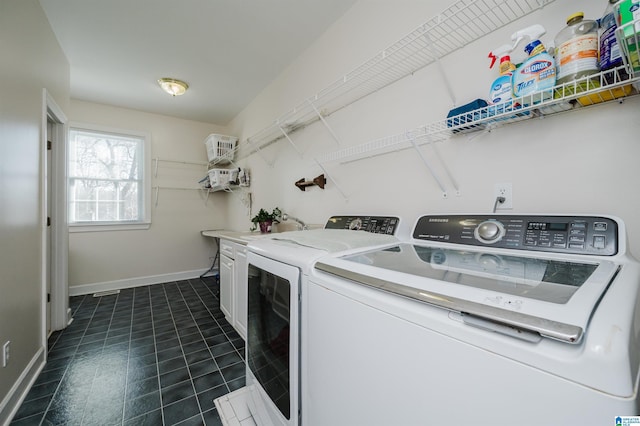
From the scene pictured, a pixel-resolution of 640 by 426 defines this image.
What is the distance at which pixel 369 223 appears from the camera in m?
1.59

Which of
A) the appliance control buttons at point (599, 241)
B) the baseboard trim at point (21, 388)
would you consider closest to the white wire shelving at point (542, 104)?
the appliance control buttons at point (599, 241)

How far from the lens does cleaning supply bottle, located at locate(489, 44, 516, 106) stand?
969 mm

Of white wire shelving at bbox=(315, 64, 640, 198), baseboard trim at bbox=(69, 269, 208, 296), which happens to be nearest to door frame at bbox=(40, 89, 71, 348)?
baseboard trim at bbox=(69, 269, 208, 296)

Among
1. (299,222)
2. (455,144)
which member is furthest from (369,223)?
(299,222)

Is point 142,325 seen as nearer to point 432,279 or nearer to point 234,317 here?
point 234,317

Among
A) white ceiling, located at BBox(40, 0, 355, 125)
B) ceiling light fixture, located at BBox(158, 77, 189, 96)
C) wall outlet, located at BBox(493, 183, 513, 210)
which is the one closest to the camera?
wall outlet, located at BBox(493, 183, 513, 210)

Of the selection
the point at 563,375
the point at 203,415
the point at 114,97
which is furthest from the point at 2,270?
the point at 114,97

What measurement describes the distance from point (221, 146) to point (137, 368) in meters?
3.03

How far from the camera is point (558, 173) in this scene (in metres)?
→ 0.98

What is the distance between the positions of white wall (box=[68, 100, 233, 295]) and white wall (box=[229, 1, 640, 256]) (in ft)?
8.87

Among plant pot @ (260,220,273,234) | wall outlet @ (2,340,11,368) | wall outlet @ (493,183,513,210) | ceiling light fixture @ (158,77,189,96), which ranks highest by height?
ceiling light fixture @ (158,77,189,96)

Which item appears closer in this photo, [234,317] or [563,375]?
[563,375]

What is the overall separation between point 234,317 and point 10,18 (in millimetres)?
2554

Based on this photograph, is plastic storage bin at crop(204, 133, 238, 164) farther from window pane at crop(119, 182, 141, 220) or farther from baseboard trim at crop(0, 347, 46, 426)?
baseboard trim at crop(0, 347, 46, 426)
